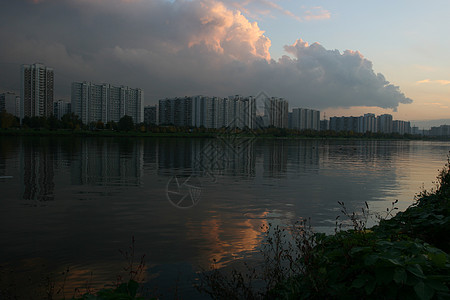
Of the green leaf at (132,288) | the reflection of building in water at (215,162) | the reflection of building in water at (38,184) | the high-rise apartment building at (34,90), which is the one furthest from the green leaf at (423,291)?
the high-rise apartment building at (34,90)

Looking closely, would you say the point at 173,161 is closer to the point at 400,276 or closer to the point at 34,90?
the point at 400,276

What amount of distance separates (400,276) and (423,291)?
0.21 meters

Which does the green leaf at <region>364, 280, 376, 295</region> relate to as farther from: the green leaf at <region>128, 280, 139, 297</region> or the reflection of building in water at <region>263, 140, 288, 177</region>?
the reflection of building in water at <region>263, 140, 288, 177</region>

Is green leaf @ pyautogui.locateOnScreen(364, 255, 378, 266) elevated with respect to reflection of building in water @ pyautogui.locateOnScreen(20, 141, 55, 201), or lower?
elevated

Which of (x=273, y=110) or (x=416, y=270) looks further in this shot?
(x=273, y=110)

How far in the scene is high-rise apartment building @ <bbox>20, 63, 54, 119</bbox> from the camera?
561ft

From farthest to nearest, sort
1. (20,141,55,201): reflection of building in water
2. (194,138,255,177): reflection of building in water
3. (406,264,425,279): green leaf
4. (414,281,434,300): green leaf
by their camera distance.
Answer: (20,141,55,201): reflection of building in water
(194,138,255,177): reflection of building in water
(406,264,425,279): green leaf
(414,281,434,300): green leaf

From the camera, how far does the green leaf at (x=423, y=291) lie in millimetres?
2863

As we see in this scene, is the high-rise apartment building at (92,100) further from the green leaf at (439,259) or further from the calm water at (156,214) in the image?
the green leaf at (439,259)

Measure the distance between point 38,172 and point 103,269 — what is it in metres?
17.7

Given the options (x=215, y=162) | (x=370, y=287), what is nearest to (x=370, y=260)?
(x=370, y=287)

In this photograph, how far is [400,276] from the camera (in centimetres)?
306

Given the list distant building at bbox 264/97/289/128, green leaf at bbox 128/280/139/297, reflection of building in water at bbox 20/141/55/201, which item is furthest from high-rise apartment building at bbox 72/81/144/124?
green leaf at bbox 128/280/139/297

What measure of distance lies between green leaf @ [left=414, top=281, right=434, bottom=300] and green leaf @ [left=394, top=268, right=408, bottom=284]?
11cm
